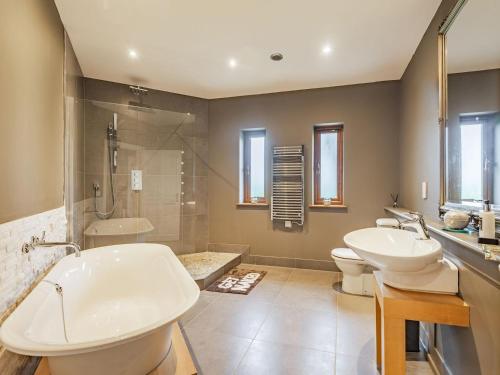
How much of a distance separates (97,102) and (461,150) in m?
3.52

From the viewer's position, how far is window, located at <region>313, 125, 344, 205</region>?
3.51m

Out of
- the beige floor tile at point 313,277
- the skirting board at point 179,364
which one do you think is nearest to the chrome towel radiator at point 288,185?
the beige floor tile at point 313,277

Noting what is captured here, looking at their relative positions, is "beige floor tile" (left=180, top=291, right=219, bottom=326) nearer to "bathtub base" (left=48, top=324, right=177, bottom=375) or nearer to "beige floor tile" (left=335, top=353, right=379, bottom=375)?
"bathtub base" (left=48, top=324, right=177, bottom=375)

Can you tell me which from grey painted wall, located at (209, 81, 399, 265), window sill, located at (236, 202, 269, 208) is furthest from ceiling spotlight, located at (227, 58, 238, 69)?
window sill, located at (236, 202, 269, 208)

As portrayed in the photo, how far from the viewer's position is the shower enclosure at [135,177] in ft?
9.98

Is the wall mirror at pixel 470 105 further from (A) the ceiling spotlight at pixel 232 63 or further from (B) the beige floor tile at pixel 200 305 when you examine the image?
(B) the beige floor tile at pixel 200 305

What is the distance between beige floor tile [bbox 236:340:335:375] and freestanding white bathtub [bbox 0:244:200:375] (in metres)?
0.58

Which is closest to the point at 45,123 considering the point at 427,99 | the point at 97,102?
the point at 97,102

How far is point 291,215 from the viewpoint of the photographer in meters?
3.52

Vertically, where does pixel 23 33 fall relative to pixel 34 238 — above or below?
above

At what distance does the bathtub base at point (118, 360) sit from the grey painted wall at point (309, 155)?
99.2 inches

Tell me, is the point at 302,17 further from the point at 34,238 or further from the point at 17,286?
the point at 17,286

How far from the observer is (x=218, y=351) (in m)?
1.83

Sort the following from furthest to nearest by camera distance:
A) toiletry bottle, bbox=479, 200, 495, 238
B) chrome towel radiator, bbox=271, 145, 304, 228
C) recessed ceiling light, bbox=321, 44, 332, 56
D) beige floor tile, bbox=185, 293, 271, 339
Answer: chrome towel radiator, bbox=271, 145, 304, 228
recessed ceiling light, bbox=321, 44, 332, 56
beige floor tile, bbox=185, 293, 271, 339
toiletry bottle, bbox=479, 200, 495, 238
